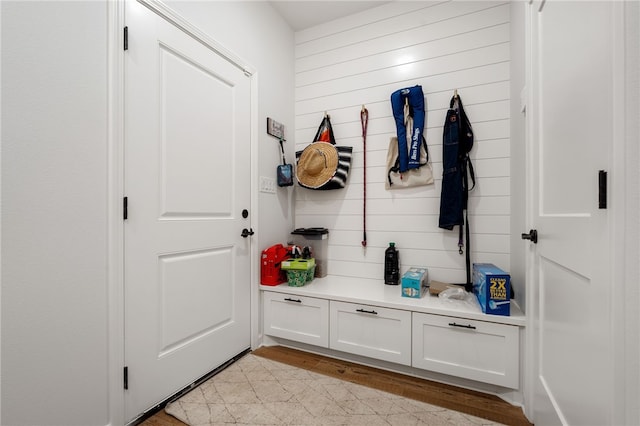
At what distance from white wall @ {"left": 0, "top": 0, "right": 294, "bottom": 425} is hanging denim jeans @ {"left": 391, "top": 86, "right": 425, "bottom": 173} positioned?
1919 mm

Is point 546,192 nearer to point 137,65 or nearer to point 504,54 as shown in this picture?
point 504,54

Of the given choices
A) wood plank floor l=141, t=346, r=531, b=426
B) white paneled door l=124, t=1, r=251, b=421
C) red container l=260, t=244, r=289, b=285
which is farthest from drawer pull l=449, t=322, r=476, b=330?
white paneled door l=124, t=1, r=251, b=421

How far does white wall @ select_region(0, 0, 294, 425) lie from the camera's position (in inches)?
40.0

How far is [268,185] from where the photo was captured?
7.92 ft

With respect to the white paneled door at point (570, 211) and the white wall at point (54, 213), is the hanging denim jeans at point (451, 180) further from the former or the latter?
the white wall at point (54, 213)

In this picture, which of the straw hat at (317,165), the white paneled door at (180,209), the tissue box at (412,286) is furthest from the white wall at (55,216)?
the tissue box at (412,286)

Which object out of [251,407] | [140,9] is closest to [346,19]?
[140,9]

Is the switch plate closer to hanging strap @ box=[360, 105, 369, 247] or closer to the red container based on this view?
the red container

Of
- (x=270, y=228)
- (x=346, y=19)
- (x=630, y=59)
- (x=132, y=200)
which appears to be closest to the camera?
(x=630, y=59)

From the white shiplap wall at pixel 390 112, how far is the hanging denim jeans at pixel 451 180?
0.12 m

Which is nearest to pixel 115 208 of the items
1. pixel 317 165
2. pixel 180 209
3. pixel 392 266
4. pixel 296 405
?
pixel 180 209

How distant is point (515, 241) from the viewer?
186 cm

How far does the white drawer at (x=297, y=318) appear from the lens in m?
2.07

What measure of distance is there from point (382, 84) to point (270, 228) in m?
1.60
